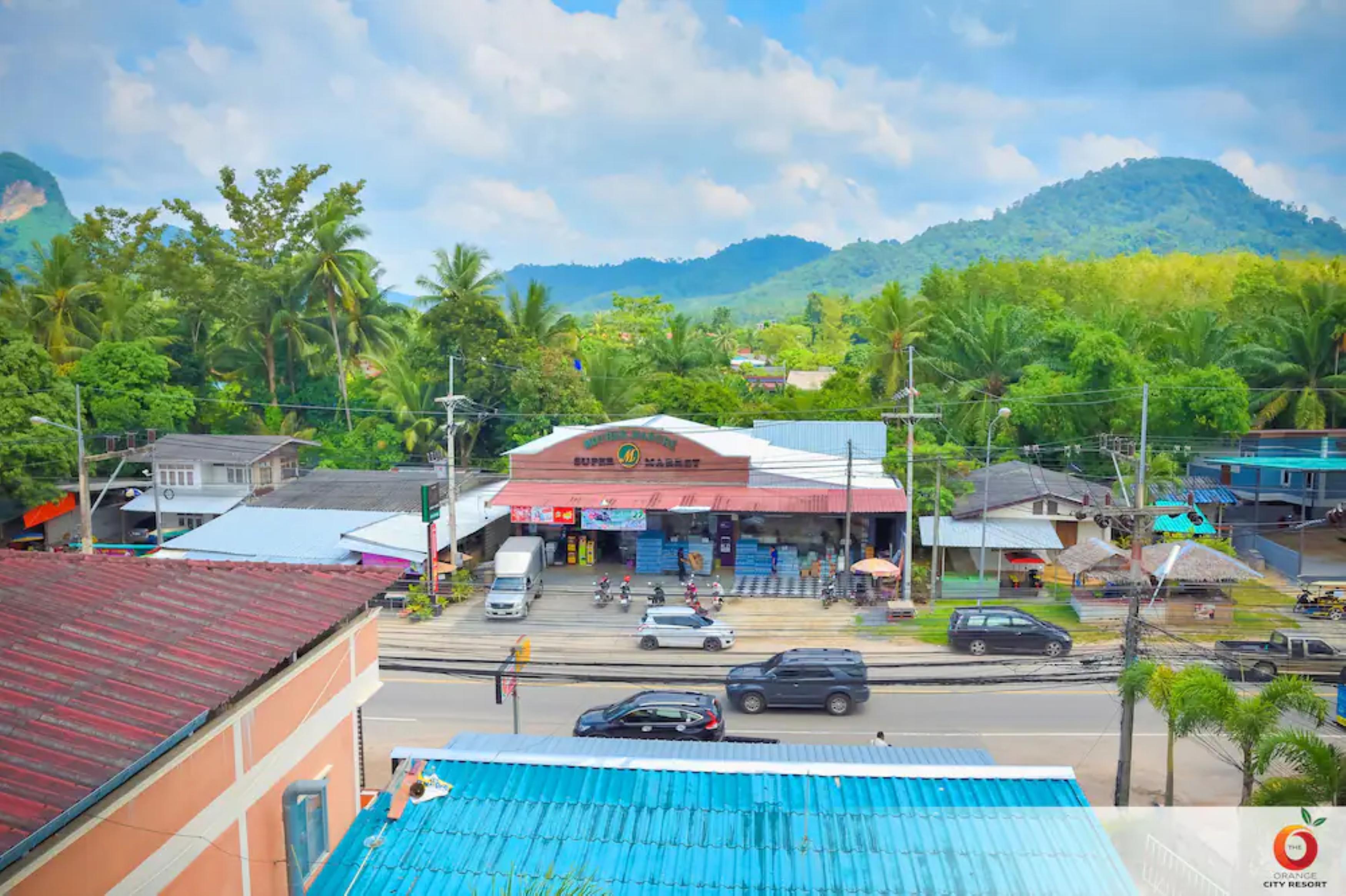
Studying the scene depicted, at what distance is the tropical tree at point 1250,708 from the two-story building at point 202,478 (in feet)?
105

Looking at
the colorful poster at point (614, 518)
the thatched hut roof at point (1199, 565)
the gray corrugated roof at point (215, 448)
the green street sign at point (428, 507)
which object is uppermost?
the gray corrugated roof at point (215, 448)

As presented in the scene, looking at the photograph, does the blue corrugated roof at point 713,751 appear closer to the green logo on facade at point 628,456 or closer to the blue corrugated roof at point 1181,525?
the green logo on facade at point 628,456

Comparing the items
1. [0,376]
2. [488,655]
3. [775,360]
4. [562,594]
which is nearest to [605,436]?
[562,594]

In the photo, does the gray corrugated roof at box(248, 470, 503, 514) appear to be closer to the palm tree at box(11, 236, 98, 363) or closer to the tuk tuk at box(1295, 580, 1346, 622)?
the palm tree at box(11, 236, 98, 363)

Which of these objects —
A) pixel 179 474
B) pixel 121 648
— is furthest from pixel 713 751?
pixel 179 474

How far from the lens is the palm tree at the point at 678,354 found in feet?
178

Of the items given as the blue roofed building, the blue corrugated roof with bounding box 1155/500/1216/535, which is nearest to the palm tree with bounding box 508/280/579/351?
the blue corrugated roof with bounding box 1155/500/1216/535

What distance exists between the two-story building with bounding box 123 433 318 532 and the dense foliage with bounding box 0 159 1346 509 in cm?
318

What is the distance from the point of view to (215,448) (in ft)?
123

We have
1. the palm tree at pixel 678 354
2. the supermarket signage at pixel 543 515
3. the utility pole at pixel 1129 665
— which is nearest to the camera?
the utility pole at pixel 1129 665

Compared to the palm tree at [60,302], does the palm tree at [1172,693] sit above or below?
below

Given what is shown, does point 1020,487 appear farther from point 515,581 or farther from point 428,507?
point 428,507

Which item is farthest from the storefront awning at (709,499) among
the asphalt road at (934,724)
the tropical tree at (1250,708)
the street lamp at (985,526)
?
the tropical tree at (1250,708)

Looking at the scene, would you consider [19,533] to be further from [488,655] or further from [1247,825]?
[1247,825]
